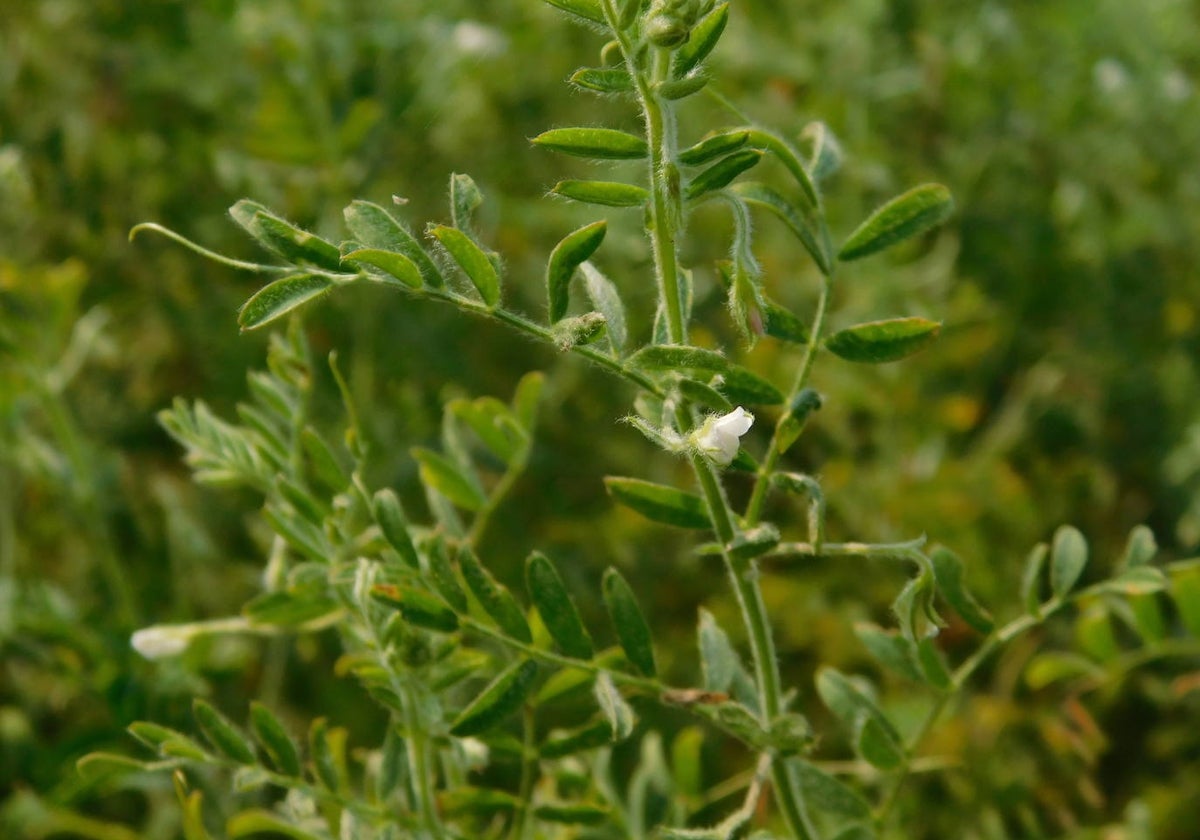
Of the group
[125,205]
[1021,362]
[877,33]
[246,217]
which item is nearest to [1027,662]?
[1021,362]

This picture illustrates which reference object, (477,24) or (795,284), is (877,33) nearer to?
(795,284)

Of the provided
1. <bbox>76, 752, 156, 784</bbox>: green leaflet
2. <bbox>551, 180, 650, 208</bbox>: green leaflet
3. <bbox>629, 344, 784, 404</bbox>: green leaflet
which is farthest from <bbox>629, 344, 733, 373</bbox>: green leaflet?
<bbox>76, 752, 156, 784</bbox>: green leaflet

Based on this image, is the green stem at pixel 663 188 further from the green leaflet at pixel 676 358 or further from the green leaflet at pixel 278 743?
the green leaflet at pixel 278 743

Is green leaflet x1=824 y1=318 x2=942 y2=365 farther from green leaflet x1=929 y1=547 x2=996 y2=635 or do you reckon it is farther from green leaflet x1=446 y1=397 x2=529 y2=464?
green leaflet x1=446 y1=397 x2=529 y2=464

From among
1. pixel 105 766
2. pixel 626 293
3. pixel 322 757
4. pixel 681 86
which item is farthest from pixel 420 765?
pixel 626 293

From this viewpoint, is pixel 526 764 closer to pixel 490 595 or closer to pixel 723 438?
pixel 490 595

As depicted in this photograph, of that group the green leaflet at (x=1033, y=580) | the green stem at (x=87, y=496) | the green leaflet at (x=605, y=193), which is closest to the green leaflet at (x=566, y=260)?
the green leaflet at (x=605, y=193)
